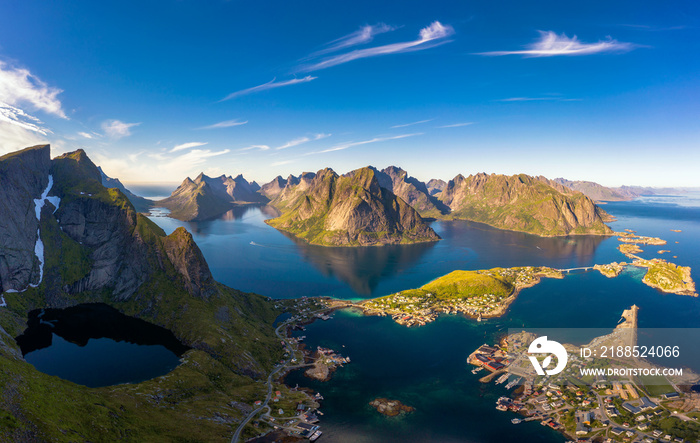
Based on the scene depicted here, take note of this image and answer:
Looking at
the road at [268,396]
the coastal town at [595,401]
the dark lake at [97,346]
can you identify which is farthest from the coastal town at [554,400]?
the dark lake at [97,346]

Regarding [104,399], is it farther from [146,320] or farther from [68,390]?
[146,320]

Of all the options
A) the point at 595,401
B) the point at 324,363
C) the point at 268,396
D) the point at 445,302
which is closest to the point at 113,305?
the point at 268,396

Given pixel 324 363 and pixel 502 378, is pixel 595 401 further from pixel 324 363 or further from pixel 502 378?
pixel 324 363

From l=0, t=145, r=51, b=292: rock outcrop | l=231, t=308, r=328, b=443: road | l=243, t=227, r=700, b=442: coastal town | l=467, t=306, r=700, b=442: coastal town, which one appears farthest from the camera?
l=0, t=145, r=51, b=292: rock outcrop

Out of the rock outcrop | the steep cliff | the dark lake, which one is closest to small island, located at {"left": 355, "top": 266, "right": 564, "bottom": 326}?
the steep cliff

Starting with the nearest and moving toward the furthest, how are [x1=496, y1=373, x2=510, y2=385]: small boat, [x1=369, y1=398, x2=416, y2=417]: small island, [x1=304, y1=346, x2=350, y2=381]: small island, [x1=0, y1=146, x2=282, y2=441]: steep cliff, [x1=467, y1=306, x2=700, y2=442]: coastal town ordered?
[x1=0, y1=146, x2=282, y2=441]: steep cliff < [x1=467, y1=306, x2=700, y2=442]: coastal town < [x1=369, y1=398, x2=416, y2=417]: small island < [x1=496, y1=373, x2=510, y2=385]: small boat < [x1=304, y1=346, x2=350, y2=381]: small island

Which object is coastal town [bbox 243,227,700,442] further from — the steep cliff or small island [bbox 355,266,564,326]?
small island [bbox 355,266,564,326]

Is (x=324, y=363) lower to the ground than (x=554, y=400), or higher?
higher
